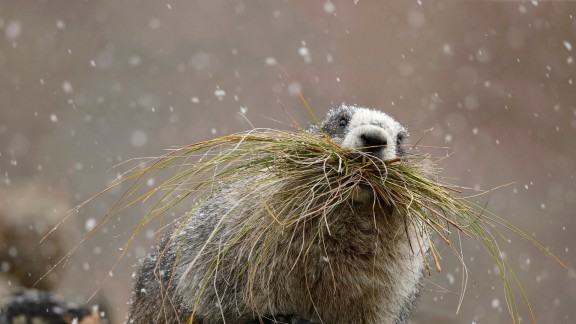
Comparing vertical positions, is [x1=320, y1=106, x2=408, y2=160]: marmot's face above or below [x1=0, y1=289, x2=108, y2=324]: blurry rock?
above

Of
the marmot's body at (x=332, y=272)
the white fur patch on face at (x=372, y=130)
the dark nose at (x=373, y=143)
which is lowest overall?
the marmot's body at (x=332, y=272)

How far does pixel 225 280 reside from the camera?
3.02 metres

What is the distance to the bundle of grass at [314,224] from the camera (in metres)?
2.91

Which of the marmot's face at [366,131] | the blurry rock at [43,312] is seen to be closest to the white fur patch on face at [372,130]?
the marmot's face at [366,131]

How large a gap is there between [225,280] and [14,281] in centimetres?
511

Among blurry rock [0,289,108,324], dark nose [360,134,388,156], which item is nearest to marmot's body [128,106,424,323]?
dark nose [360,134,388,156]

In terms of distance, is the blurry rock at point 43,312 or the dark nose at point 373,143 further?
the blurry rock at point 43,312

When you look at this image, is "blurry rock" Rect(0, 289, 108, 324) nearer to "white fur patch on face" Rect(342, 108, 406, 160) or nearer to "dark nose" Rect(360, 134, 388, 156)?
"white fur patch on face" Rect(342, 108, 406, 160)

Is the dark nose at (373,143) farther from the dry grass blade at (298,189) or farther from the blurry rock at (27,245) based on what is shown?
the blurry rock at (27,245)

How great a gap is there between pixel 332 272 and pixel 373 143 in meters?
0.56

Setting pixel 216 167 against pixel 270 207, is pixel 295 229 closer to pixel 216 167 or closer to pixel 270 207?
pixel 270 207

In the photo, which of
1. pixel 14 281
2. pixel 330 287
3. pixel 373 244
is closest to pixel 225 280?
pixel 330 287

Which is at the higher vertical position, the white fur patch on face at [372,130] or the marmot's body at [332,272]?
the white fur patch on face at [372,130]

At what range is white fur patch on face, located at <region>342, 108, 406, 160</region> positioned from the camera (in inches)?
115
